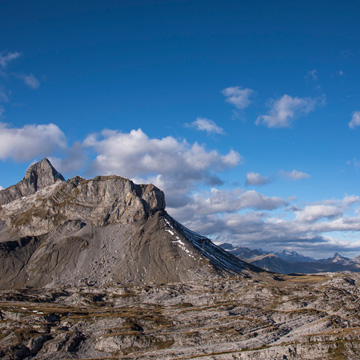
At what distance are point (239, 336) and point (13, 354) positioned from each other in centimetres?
8962

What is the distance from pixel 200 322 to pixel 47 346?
6850cm

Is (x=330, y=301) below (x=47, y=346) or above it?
above

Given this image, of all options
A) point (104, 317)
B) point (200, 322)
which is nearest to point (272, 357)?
point (200, 322)

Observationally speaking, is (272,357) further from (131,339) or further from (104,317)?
(104,317)

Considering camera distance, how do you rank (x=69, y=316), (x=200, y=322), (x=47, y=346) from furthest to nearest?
1. (x=69, y=316)
2. (x=200, y=322)
3. (x=47, y=346)

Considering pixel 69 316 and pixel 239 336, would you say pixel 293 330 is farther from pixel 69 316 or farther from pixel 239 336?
pixel 69 316

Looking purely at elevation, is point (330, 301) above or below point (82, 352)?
above

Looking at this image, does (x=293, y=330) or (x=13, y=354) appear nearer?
(x=13, y=354)

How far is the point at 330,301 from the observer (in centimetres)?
19350

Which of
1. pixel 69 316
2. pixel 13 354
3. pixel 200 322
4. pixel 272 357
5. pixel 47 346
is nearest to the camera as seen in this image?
pixel 272 357

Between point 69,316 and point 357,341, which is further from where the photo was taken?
point 69,316

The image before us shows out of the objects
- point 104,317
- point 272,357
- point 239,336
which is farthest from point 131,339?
point 272,357

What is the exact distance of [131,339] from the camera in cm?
15512

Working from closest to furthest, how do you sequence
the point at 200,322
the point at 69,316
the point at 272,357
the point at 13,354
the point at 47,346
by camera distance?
1. the point at 272,357
2. the point at 13,354
3. the point at 47,346
4. the point at 200,322
5. the point at 69,316
